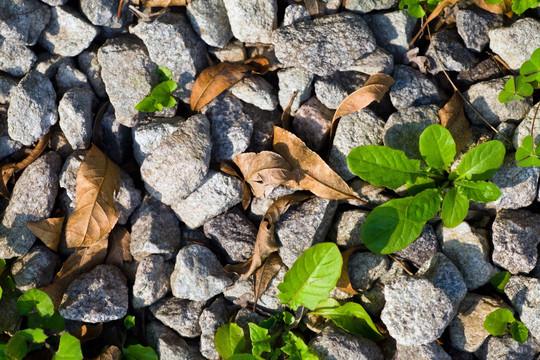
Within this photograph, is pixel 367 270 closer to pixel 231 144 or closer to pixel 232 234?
pixel 232 234

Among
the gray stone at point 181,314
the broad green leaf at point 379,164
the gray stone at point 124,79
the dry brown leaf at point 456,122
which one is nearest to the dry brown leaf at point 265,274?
the gray stone at point 181,314

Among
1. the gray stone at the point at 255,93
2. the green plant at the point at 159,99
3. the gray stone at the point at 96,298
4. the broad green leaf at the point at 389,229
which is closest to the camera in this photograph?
the broad green leaf at the point at 389,229

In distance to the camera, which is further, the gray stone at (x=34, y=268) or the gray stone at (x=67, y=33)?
the gray stone at (x=67, y=33)

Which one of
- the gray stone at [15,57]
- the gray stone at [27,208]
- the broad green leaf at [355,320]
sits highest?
the gray stone at [15,57]

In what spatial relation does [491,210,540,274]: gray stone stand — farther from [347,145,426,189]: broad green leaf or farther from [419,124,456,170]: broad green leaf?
[347,145,426,189]: broad green leaf

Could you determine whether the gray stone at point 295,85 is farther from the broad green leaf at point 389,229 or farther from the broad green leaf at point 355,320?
the broad green leaf at point 355,320

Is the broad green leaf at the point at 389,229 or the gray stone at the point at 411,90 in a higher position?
the gray stone at the point at 411,90

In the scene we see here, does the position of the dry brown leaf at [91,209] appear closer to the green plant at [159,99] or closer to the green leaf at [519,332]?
the green plant at [159,99]

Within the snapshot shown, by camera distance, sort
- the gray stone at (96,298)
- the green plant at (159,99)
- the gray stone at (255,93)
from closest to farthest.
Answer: the gray stone at (96,298) → the green plant at (159,99) → the gray stone at (255,93)
